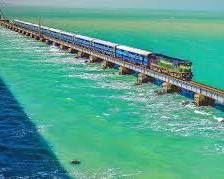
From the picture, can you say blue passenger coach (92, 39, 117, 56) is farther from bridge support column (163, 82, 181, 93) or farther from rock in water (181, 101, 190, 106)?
rock in water (181, 101, 190, 106)

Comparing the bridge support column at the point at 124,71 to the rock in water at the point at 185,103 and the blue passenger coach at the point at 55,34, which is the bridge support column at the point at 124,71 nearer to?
the rock in water at the point at 185,103

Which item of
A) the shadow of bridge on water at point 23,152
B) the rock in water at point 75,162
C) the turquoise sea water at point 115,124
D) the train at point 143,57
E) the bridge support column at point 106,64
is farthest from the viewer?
the bridge support column at point 106,64

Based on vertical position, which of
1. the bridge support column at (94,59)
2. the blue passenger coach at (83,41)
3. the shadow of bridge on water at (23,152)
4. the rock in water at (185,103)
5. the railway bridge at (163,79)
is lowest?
the shadow of bridge on water at (23,152)

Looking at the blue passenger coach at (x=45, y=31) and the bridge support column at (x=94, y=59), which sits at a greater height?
the blue passenger coach at (x=45, y=31)

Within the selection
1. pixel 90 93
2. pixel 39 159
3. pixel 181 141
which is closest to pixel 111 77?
pixel 90 93

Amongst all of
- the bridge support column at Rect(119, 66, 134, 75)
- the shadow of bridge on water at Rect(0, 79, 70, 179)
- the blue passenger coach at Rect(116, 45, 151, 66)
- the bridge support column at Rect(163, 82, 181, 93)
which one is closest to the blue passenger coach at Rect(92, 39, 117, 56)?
the blue passenger coach at Rect(116, 45, 151, 66)

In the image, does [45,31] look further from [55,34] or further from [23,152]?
[23,152]

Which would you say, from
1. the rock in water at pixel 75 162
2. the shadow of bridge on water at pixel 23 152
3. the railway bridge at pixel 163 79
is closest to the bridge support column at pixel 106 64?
the railway bridge at pixel 163 79
